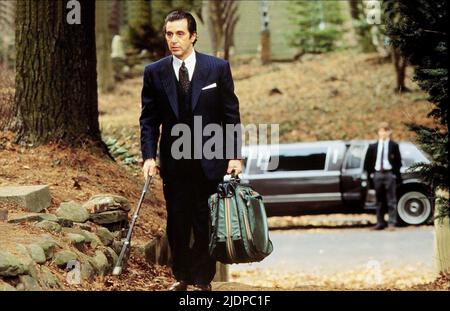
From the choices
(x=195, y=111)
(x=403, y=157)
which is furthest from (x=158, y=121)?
(x=403, y=157)

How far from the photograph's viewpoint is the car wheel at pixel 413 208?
17.8 meters

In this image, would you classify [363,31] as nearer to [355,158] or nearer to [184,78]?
[355,158]

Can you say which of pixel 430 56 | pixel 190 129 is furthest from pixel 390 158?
pixel 190 129

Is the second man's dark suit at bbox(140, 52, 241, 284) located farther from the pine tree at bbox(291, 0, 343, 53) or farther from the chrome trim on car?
the pine tree at bbox(291, 0, 343, 53)

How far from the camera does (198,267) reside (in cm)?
673

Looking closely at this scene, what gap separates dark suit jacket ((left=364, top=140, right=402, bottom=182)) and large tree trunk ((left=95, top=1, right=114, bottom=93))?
33.7 feet

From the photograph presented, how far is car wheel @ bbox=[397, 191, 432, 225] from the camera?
702 inches

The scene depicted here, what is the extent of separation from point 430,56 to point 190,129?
8.50 feet

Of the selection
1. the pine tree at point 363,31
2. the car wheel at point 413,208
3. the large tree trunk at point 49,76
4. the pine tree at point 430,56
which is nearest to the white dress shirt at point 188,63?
the pine tree at point 430,56

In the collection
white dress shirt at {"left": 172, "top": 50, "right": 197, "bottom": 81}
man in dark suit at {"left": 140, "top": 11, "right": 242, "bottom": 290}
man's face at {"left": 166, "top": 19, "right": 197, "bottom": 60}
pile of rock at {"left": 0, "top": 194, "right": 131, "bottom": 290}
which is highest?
man's face at {"left": 166, "top": 19, "right": 197, "bottom": 60}

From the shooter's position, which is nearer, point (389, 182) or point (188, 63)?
point (188, 63)

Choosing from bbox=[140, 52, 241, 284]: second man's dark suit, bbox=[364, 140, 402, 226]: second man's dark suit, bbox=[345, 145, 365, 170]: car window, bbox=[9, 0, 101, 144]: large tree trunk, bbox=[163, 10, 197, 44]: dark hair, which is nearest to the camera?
bbox=[163, 10, 197, 44]: dark hair

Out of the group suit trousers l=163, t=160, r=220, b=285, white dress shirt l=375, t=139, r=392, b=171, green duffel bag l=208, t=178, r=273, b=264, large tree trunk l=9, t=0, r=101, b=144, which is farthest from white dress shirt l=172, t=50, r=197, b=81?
white dress shirt l=375, t=139, r=392, b=171

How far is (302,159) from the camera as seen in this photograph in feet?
61.2
